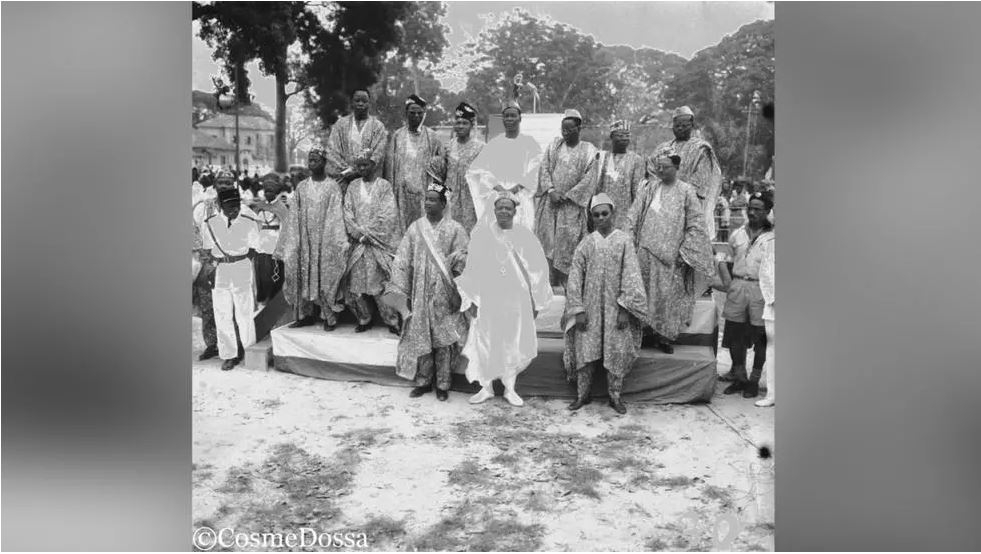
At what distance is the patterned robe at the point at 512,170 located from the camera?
19.0 ft

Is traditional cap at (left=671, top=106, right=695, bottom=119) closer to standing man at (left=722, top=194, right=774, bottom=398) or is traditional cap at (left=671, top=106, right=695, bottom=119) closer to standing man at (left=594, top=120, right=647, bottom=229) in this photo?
standing man at (left=594, top=120, right=647, bottom=229)

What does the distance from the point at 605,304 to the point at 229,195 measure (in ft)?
9.68

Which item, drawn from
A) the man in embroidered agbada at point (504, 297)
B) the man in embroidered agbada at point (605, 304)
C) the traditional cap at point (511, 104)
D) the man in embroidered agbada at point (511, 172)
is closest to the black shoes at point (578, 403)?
the man in embroidered agbada at point (605, 304)

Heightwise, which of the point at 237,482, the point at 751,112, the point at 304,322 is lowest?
the point at 237,482

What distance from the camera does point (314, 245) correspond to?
6074mm

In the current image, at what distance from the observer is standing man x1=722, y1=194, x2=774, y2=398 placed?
4.80m

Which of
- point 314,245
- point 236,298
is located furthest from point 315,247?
point 236,298

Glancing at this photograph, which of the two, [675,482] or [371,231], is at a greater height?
[371,231]

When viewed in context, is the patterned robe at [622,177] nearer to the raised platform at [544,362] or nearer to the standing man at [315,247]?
the raised platform at [544,362]

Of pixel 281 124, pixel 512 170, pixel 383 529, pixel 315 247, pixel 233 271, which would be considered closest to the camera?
pixel 383 529

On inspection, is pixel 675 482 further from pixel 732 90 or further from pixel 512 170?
pixel 512 170
